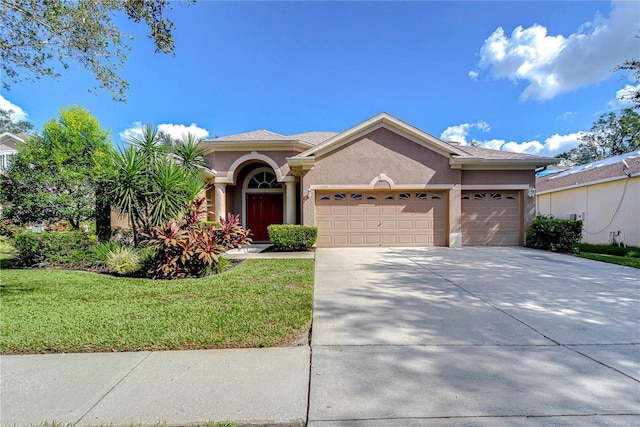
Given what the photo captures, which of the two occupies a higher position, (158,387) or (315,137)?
(315,137)

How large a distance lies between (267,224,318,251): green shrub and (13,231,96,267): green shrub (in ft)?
18.6

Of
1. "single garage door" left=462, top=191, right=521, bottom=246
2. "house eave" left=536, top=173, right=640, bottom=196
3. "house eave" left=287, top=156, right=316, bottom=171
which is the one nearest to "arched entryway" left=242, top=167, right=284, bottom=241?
"house eave" left=287, top=156, right=316, bottom=171

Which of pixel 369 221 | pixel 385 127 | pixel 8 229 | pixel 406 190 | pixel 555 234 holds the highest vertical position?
pixel 385 127

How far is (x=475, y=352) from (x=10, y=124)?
52.2 meters

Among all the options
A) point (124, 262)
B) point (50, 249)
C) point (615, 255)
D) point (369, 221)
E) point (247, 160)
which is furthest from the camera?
point (247, 160)

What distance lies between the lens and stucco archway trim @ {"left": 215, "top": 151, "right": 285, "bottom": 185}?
1320 cm

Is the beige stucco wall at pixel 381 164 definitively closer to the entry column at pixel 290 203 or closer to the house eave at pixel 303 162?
the house eave at pixel 303 162

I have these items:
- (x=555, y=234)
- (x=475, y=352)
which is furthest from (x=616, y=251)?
(x=475, y=352)

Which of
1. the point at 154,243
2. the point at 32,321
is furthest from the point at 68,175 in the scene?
the point at 32,321

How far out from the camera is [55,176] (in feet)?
30.5

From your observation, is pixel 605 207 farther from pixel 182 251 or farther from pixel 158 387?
pixel 158 387

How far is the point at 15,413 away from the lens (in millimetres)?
2316

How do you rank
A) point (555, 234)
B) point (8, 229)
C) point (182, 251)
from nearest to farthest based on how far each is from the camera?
point (182, 251) → point (8, 229) → point (555, 234)

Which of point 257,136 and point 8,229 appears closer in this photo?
point 8,229
